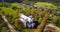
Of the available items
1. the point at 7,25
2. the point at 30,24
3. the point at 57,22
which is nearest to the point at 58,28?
the point at 57,22

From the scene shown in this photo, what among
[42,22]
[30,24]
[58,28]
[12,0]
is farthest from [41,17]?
[12,0]

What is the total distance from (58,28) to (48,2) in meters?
0.47

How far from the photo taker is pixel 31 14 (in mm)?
1649

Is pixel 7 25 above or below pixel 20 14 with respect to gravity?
below

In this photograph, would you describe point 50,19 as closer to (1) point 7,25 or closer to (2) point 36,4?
(2) point 36,4

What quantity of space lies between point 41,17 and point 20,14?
0.36 m

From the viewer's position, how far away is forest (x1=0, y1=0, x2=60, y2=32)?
161cm

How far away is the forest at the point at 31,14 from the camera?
1.61m

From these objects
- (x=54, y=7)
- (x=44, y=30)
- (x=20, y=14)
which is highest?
(x=54, y=7)

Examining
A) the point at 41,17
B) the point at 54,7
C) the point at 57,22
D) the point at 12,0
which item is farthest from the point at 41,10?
the point at 12,0

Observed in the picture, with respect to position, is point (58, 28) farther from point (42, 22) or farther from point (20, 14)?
point (20, 14)

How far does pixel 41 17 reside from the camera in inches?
64.4

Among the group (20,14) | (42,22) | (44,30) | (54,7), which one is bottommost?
(44,30)

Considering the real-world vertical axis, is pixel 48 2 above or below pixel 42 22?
above
